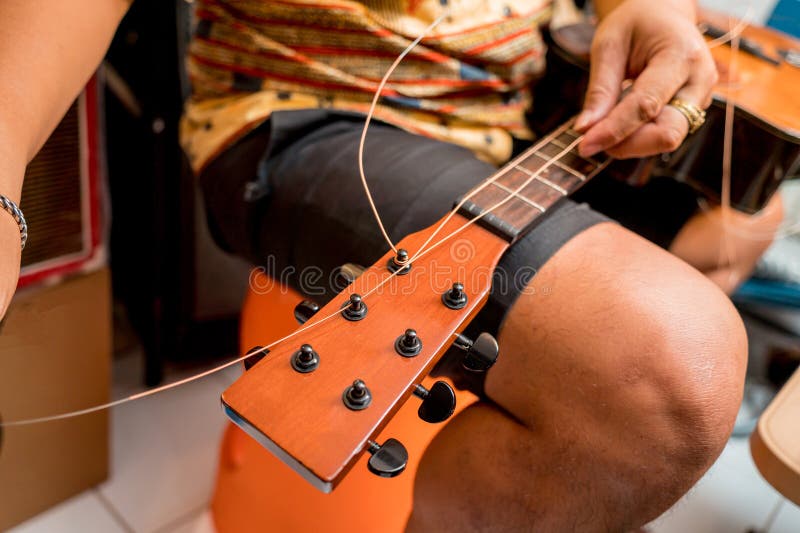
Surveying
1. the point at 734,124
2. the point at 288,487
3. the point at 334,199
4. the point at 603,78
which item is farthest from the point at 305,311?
the point at 734,124

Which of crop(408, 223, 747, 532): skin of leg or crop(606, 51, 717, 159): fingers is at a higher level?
crop(606, 51, 717, 159): fingers

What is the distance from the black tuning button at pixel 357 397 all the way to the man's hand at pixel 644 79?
381 millimetres

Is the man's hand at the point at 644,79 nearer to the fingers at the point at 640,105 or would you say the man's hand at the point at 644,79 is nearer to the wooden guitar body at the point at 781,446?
the fingers at the point at 640,105

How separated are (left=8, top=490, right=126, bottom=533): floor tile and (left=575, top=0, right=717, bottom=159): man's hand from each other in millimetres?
786

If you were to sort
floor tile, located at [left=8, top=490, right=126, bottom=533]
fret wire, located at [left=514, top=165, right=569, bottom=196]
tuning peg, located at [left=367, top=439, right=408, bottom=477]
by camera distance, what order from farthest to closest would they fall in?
floor tile, located at [left=8, top=490, right=126, bottom=533]
fret wire, located at [left=514, top=165, right=569, bottom=196]
tuning peg, located at [left=367, top=439, right=408, bottom=477]

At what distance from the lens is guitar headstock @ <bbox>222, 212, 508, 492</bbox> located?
0.37m

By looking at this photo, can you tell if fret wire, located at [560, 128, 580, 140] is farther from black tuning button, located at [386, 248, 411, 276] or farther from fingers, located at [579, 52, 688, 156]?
black tuning button, located at [386, 248, 411, 276]

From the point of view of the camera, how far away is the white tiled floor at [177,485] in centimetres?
88

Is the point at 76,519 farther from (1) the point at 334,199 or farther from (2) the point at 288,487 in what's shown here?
(1) the point at 334,199

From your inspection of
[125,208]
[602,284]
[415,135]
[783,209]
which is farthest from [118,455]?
[783,209]

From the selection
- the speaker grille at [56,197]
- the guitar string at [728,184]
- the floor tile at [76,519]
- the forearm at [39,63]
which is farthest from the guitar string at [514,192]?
the floor tile at [76,519]

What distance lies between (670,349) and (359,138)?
0.35 metres

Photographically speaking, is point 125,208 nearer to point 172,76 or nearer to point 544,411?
point 172,76

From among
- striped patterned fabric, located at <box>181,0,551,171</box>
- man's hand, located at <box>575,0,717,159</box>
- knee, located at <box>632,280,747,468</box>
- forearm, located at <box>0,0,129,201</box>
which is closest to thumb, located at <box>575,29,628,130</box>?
man's hand, located at <box>575,0,717,159</box>
